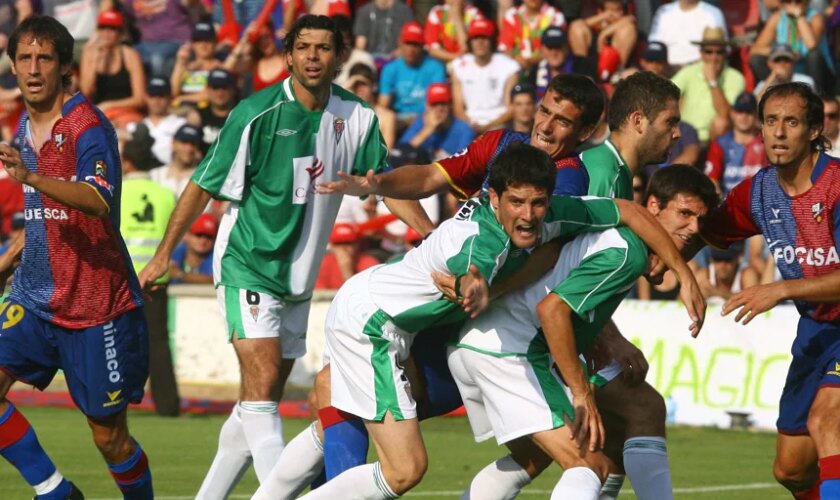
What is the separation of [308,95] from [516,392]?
2.40 meters

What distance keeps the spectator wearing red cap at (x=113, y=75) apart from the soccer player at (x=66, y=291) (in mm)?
10721

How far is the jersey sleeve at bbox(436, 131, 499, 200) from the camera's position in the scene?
292 inches

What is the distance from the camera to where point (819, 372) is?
7.48m

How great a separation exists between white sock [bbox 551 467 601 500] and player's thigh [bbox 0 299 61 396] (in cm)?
272

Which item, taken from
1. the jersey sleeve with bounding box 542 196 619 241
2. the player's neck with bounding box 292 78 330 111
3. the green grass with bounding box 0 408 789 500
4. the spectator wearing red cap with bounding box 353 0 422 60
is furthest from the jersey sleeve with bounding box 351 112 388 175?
the spectator wearing red cap with bounding box 353 0 422 60

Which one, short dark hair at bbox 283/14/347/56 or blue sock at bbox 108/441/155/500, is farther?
short dark hair at bbox 283/14/347/56

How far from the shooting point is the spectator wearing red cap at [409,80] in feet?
56.8

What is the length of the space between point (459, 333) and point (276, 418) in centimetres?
152

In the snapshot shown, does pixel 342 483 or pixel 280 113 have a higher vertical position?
pixel 280 113

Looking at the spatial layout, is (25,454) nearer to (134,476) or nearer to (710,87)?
(134,476)

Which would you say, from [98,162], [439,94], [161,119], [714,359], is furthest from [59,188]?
[161,119]

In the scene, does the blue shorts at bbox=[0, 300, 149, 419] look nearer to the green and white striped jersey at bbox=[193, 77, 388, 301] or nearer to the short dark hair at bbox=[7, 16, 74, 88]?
the green and white striped jersey at bbox=[193, 77, 388, 301]

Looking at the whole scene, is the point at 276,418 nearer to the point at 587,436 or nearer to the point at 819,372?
the point at 587,436

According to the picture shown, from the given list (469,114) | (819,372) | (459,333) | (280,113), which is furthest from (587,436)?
(469,114)
